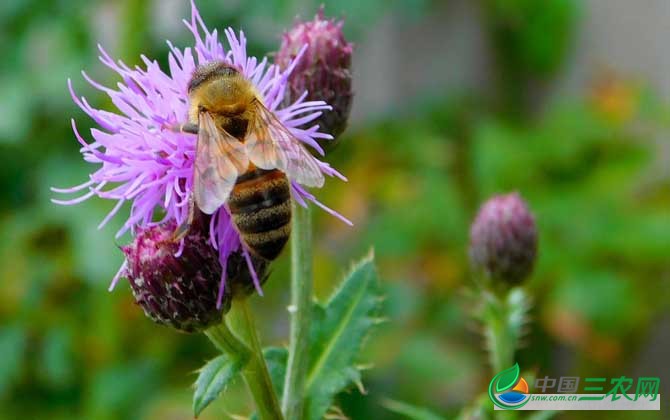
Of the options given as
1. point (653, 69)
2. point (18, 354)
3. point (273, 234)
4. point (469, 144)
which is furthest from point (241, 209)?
point (653, 69)

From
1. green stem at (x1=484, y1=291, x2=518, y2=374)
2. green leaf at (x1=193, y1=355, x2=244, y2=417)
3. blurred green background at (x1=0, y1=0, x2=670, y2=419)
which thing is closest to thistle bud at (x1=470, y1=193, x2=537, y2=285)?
green stem at (x1=484, y1=291, x2=518, y2=374)

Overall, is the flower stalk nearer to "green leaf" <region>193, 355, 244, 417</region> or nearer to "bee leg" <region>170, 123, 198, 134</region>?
"green leaf" <region>193, 355, 244, 417</region>

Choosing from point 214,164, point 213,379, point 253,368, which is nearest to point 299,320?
point 253,368

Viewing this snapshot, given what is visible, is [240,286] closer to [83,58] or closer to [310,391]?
[310,391]

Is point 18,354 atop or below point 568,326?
atop

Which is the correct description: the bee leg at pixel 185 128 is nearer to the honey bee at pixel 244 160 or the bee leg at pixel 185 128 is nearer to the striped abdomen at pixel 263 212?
the honey bee at pixel 244 160

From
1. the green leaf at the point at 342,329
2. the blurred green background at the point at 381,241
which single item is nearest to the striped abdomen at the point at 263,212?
the green leaf at the point at 342,329

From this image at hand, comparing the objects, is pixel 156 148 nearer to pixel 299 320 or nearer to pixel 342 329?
pixel 299 320

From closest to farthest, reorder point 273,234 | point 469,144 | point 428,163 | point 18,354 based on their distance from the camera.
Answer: point 273,234
point 18,354
point 428,163
point 469,144
